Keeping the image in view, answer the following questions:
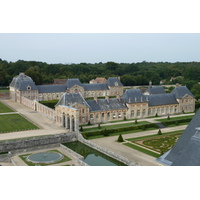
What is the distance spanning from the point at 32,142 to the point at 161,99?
2591 centimetres

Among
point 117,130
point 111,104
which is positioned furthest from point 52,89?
point 117,130

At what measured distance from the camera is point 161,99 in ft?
167

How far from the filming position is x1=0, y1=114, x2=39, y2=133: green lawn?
128 feet

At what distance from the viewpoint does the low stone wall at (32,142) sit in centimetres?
3250

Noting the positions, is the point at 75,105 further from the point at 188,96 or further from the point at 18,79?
the point at 18,79

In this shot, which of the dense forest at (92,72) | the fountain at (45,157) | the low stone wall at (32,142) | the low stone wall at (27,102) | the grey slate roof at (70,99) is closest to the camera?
the fountain at (45,157)

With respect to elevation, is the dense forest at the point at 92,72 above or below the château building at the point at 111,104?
above

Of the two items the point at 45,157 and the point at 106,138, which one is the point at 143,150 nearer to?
the point at 106,138

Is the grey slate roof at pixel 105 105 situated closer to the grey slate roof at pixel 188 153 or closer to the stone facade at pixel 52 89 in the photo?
the stone facade at pixel 52 89

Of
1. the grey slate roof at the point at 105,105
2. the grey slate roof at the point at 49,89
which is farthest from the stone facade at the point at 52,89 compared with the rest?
the grey slate roof at the point at 105,105

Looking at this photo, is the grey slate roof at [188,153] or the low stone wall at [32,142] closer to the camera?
the grey slate roof at [188,153]

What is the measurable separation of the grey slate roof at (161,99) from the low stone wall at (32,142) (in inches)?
750

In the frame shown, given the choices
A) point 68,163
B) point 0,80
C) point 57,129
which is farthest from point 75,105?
point 0,80

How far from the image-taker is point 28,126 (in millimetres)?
40656
